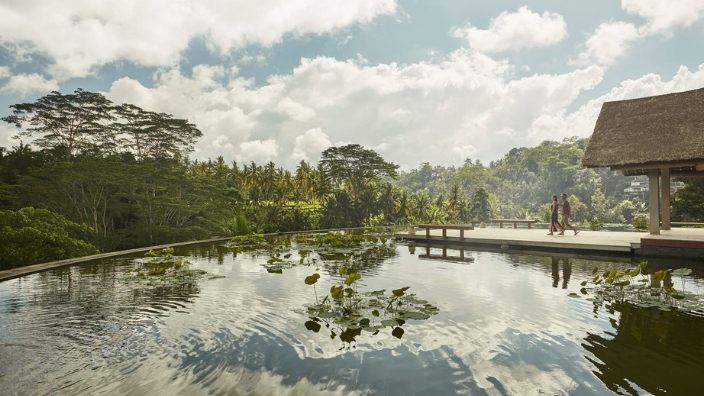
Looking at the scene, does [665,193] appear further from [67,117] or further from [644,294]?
[67,117]

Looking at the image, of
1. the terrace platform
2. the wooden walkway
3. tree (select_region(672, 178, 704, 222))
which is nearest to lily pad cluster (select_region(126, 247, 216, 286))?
the wooden walkway

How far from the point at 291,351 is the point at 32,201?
61.2 ft

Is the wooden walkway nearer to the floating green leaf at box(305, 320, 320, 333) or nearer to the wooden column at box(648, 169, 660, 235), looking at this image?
the wooden column at box(648, 169, 660, 235)

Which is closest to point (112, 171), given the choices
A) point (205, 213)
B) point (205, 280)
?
point (205, 213)

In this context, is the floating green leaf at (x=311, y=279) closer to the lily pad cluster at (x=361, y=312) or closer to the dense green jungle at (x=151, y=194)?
the lily pad cluster at (x=361, y=312)

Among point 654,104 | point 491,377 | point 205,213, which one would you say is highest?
point 654,104

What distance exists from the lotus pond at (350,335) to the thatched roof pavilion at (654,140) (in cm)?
487

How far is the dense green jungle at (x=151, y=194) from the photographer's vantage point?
1670cm

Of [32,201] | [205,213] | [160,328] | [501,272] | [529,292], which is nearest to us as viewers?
[160,328]

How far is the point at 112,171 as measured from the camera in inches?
711

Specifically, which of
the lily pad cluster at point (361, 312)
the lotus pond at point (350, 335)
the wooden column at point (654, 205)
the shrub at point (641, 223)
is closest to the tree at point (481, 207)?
the shrub at point (641, 223)

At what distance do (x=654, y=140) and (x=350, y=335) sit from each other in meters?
13.9

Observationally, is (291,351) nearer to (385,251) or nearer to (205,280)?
(205,280)

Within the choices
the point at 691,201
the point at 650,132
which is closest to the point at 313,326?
the point at 650,132
